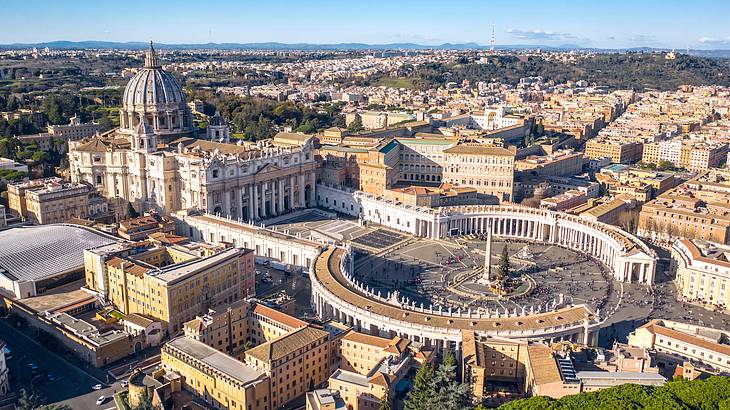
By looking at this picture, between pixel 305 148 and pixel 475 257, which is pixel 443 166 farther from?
pixel 475 257

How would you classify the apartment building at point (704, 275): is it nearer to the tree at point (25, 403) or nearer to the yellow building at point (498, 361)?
the yellow building at point (498, 361)

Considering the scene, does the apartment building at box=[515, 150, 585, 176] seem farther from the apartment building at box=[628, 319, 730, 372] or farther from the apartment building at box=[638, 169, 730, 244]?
the apartment building at box=[628, 319, 730, 372]

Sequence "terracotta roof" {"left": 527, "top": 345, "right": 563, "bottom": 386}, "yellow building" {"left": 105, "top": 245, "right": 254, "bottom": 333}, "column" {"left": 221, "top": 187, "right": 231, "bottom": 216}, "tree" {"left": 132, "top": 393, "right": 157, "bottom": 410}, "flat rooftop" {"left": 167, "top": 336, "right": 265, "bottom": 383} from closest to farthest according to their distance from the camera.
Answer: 1. "tree" {"left": 132, "top": 393, "right": 157, "bottom": 410}
2. "terracotta roof" {"left": 527, "top": 345, "right": 563, "bottom": 386}
3. "flat rooftop" {"left": 167, "top": 336, "right": 265, "bottom": 383}
4. "yellow building" {"left": 105, "top": 245, "right": 254, "bottom": 333}
5. "column" {"left": 221, "top": 187, "right": 231, "bottom": 216}

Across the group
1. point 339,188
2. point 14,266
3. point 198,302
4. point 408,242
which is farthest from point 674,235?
point 14,266

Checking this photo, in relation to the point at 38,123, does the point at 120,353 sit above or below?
below

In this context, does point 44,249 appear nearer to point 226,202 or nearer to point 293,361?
point 226,202

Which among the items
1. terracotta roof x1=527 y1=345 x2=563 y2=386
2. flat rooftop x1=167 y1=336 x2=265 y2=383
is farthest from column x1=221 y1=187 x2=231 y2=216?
terracotta roof x1=527 y1=345 x2=563 y2=386
